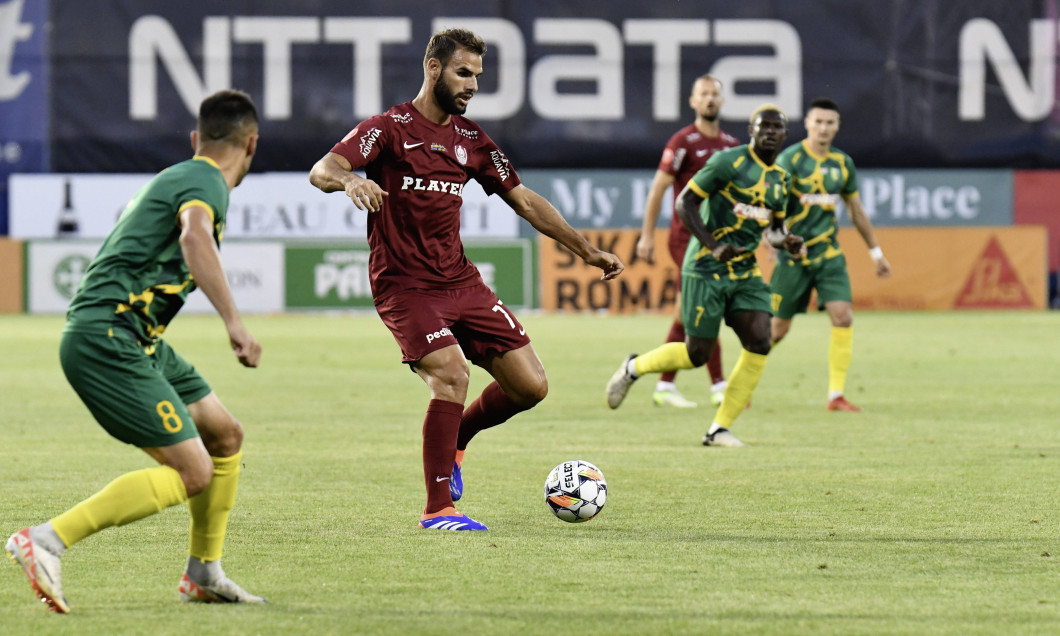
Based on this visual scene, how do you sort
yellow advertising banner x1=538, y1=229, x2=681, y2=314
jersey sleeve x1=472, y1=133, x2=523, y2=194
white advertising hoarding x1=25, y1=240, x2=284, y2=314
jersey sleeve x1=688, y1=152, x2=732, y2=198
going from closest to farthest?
1. jersey sleeve x1=472, y1=133, x2=523, y2=194
2. jersey sleeve x1=688, y1=152, x2=732, y2=198
3. yellow advertising banner x1=538, y1=229, x2=681, y2=314
4. white advertising hoarding x1=25, y1=240, x2=284, y2=314

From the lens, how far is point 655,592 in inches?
206

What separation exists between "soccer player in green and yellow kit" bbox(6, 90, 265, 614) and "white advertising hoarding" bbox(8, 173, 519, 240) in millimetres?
22660

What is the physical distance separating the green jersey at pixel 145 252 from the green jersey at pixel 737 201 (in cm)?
523

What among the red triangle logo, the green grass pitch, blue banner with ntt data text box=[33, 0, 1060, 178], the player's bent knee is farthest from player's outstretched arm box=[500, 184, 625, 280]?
blue banner with ntt data text box=[33, 0, 1060, 178]

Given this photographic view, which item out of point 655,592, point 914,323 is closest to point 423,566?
point 655,592

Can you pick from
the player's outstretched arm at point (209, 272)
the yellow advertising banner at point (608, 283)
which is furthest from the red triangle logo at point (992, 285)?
the player's outstretched arm at point (209, 272)

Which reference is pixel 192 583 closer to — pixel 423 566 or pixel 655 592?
pixel 423 566

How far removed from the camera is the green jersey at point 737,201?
9.73 m

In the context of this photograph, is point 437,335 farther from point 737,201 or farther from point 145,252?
point 737,201

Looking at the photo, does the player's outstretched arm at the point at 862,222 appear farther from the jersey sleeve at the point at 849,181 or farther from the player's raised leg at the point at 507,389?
Result: the player's raised leg at the point at 507,389

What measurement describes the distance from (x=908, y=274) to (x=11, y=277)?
14918mm

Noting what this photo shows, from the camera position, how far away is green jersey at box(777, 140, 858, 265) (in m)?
12.2

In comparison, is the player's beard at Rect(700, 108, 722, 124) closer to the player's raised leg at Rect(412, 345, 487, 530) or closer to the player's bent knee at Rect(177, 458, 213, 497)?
the player's raised leg at Rect(412, 345, 487, 530)

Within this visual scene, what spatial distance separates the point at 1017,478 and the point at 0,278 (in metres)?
21.7
